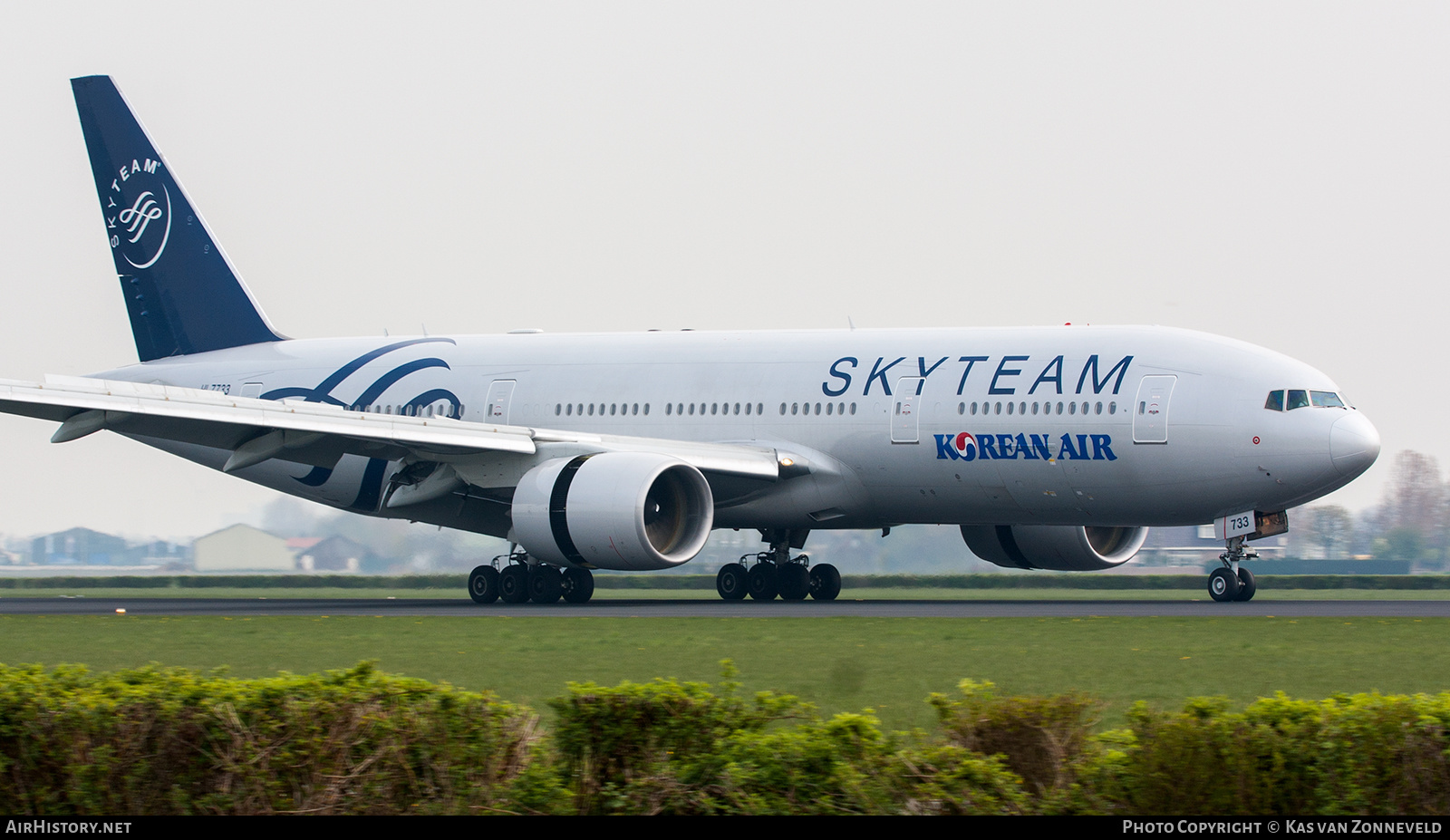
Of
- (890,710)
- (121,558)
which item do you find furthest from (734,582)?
(121,558)

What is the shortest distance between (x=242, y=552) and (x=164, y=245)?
12.9 meters

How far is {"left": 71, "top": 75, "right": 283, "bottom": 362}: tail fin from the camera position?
128ft

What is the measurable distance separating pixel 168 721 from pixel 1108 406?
2129 centimetres

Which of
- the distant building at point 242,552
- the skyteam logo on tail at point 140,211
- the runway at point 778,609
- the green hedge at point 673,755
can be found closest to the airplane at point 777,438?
the runway at point 778,609

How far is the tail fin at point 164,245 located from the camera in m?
38.9

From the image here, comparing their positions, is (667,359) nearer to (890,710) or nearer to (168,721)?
(890,710)

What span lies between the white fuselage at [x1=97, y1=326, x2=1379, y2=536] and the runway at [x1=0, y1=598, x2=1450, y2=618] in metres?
1.69

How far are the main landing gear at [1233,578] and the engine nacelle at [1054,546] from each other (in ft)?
11.7

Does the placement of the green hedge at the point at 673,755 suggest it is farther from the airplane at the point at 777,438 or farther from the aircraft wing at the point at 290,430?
the aircraft wing at the point at 290,430

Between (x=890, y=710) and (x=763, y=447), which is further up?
(x=763, y=447)

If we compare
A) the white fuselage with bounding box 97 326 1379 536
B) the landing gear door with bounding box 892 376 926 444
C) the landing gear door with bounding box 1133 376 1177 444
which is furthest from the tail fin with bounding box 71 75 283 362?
the landing gear door with bounding box 1133 376 1177 444

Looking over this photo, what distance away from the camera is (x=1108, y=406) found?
28141 millimetres

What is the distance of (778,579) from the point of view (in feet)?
108

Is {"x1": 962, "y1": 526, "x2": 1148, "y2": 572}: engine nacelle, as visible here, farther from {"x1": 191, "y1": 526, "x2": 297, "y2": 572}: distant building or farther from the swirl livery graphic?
{"x1": 191, "y1": 526, "x2": 297, "y2": 572}: distant building
